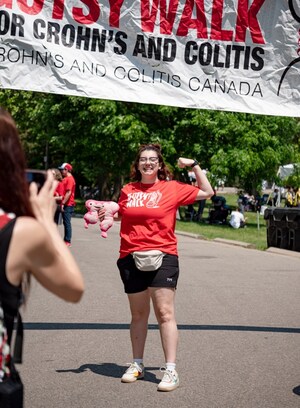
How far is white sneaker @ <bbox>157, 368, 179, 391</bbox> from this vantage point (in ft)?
21.6

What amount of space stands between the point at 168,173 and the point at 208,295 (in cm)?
528

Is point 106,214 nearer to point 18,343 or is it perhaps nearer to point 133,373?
point 133,373

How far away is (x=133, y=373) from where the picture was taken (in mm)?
6938

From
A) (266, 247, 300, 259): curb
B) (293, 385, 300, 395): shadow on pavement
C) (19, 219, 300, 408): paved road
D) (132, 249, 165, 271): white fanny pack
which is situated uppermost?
(132, 249, 165, 271): white fanny pack

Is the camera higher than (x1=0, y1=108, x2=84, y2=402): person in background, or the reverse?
the camera

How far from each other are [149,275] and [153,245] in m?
0.24

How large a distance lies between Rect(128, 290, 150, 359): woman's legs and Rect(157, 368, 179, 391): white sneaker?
421mm

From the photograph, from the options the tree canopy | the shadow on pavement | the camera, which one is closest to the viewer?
the camera

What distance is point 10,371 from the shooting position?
2.79m

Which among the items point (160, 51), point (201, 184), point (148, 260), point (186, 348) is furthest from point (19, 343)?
point (186, 348)

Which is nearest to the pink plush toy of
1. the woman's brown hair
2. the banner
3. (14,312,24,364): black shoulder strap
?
the banner

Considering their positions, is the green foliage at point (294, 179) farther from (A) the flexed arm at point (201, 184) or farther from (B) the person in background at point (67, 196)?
(A) the flexed arm at point (201, 184)

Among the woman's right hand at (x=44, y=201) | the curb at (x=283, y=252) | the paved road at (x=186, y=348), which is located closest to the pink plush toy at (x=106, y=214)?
the paved road at (x=186, y=348)

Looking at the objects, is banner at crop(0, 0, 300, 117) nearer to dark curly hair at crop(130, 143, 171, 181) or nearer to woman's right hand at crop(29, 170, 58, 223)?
dark curly hair at crop(130, 143, 171, 181)
